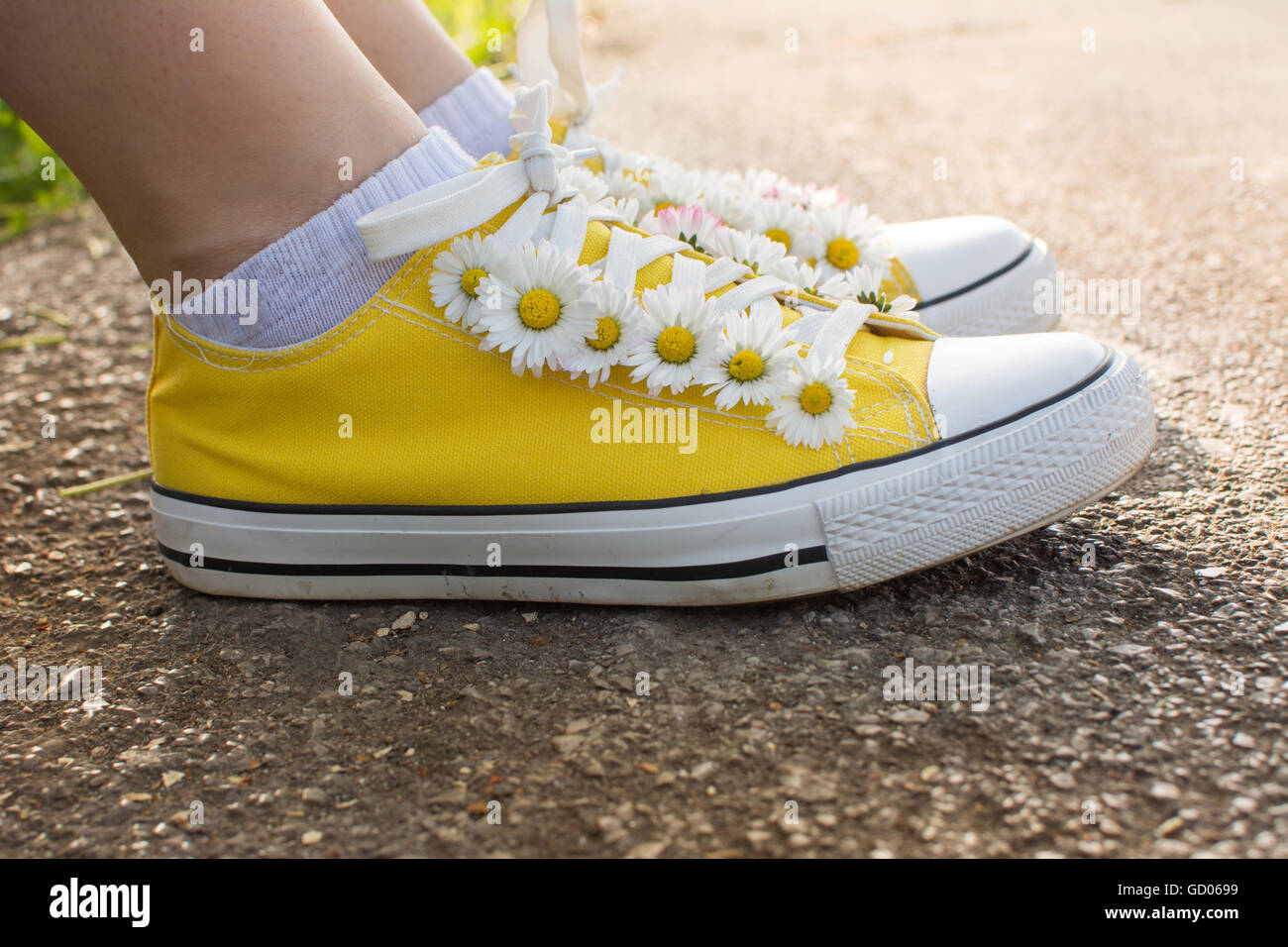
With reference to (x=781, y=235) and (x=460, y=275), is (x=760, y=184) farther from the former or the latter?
(x=460, y=275)

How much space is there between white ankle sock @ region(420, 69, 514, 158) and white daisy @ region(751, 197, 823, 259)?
0.32m

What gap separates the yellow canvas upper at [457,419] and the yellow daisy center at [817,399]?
1.2 inches

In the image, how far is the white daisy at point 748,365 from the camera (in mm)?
912

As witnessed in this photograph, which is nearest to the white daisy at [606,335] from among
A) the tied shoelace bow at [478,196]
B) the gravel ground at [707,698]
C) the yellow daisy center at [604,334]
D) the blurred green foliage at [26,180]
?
the yellow daisy center at [604,334]

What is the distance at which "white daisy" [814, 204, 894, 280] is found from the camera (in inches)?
47.9

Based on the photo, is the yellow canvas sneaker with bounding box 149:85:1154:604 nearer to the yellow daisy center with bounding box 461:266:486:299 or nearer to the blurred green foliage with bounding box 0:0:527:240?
the yellow daisy center with bounding box 461:266:486:299

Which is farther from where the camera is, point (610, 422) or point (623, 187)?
point (623, 187)

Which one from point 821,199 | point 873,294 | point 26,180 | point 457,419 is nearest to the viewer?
point 457,419

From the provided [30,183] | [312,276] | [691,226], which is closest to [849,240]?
[691,226]

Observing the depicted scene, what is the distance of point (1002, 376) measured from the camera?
91cm

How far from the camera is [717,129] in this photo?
259 cm

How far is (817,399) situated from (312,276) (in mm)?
449
